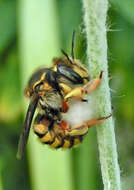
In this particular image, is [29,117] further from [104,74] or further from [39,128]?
[104,74]

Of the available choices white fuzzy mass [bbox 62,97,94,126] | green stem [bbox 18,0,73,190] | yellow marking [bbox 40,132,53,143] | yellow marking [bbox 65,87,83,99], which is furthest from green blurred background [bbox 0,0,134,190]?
yellow marking [bbox 65,87,83,99]

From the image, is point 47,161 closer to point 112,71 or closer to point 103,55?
point 112,71

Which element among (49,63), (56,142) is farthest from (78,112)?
(49,63)

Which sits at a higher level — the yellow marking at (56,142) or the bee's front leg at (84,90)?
the bee's front leg at (84,90)

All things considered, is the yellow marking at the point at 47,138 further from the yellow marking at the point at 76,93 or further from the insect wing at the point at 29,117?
the yellow marking at the point at 76,93

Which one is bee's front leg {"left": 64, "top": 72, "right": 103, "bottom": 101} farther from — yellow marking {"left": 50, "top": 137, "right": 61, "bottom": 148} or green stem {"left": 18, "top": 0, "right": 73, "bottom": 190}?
green stem {"left": 18, "top": 0, "right": 73, "bottom": 190}

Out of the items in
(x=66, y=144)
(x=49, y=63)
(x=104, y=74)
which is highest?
(x=104, y=74)

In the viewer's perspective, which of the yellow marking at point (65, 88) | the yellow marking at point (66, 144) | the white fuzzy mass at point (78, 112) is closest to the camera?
the white fuzzy mass at point (78, 112)

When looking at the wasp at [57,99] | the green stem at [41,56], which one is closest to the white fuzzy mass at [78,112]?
the wasp at [57,99]
